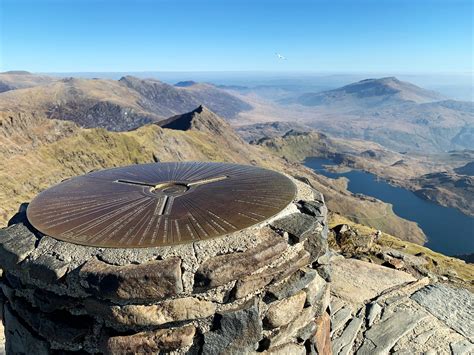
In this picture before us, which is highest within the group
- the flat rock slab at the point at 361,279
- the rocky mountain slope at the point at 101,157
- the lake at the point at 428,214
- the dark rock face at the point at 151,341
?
the dark rock face at the point at 151,341

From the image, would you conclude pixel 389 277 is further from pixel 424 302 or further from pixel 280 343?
pixel 280 343

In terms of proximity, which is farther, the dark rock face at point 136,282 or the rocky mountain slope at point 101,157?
the rocky mountain slope at point 101,157

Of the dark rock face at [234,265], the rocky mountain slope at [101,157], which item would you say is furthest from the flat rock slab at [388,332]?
the rocky mountain slope at [101,157]

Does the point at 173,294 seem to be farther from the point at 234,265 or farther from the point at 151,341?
the point at 234,265

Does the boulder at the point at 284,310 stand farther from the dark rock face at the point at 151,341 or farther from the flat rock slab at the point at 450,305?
the flat rock slab at the point at 450,305

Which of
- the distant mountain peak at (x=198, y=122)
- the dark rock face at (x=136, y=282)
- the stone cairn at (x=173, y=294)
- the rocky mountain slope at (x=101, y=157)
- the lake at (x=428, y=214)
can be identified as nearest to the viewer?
the dark rock face at (x=136, y=282)

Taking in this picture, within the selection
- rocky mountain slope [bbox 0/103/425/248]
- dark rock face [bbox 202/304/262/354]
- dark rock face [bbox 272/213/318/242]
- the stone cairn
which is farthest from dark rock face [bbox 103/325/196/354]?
rocky mountain slope [bbox 0/103/425/248]

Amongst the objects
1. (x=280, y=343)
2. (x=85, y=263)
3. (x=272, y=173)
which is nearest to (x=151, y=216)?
(x=85, y=263)

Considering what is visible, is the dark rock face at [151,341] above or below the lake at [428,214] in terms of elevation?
above
